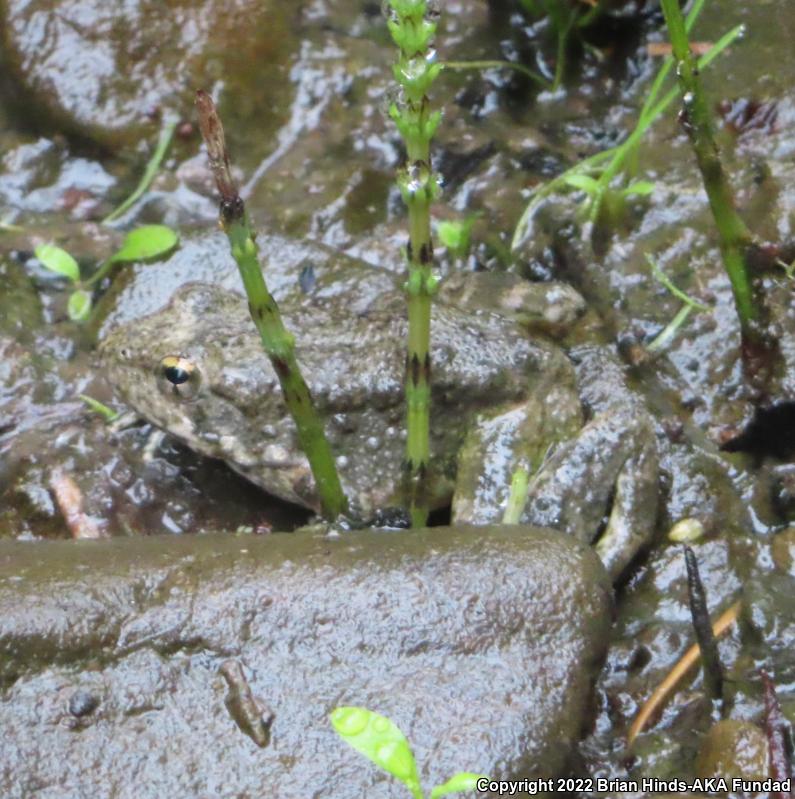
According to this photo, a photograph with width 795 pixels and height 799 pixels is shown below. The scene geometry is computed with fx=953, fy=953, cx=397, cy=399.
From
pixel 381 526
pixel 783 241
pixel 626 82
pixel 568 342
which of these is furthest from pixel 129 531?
pixel 626 82

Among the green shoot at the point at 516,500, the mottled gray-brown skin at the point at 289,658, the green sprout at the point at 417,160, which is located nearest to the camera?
the green sprout at the point at 417,160

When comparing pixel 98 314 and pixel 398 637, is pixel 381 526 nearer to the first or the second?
pixel 398 637

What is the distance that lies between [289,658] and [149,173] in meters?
2.85

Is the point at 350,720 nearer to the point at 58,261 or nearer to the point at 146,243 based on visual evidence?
the point at 146,243

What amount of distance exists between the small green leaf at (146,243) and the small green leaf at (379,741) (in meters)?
2.54

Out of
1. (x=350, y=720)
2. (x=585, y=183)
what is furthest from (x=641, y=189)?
(x=350, y=720)

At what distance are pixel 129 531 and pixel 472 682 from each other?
1541mm

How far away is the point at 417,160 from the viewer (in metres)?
2.04

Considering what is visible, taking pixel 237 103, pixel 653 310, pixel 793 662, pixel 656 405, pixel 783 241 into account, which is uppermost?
pixel 237 103

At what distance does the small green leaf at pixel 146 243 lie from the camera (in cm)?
407

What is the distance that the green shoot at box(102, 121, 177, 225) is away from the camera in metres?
4.46

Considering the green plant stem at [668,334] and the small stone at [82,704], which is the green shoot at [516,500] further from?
the small stone at [82,704]

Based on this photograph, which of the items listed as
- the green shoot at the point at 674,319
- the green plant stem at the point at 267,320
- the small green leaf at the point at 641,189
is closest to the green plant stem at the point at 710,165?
the green shoot at the point at 674,319

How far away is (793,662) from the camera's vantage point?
9.18ft
